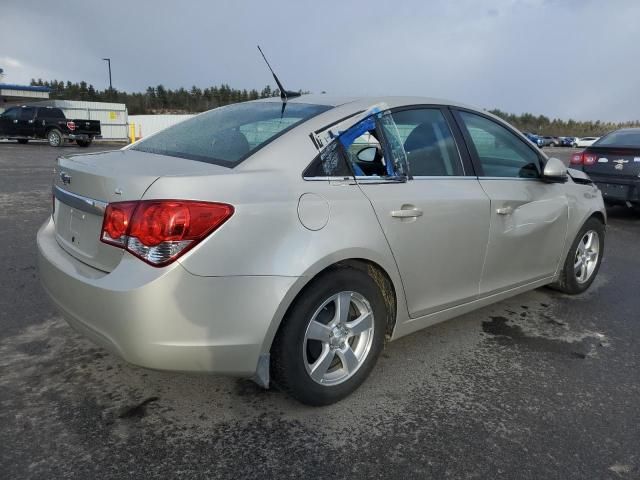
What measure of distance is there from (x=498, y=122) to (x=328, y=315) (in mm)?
2085

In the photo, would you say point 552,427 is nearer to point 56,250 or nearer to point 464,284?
point 464,284

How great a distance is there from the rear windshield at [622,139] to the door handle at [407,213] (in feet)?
21.8

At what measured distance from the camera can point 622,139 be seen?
8547mm

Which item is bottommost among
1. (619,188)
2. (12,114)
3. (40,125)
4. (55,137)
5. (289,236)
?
(55,137)

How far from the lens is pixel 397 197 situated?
288cm

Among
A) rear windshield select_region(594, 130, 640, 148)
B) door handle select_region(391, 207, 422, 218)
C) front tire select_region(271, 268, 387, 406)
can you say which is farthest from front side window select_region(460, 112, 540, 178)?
rear windshield select_region(594, 130, 640, 148)

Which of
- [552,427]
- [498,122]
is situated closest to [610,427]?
[552,427]

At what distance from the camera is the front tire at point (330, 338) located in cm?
250

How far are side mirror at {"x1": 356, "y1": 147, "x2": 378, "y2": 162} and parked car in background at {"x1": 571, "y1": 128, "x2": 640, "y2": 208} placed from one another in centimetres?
661

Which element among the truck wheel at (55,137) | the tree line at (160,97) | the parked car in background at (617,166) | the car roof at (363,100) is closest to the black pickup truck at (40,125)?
the truck wheel at (55,137)

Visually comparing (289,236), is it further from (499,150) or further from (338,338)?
(499,150)

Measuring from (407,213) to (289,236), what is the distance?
0.79 m

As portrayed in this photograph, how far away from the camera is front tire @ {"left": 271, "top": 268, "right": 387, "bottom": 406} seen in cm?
250

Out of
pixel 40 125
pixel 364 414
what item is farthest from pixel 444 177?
pixel 40 125
